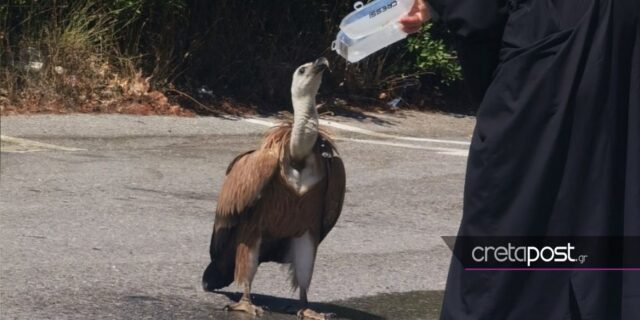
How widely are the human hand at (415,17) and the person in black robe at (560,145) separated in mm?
230

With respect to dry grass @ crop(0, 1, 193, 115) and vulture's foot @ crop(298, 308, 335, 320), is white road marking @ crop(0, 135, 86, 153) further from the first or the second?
vulture's foot @ crop(298, 308, 335, 320)

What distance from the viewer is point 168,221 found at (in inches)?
336

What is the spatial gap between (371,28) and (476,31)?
0.71 metres

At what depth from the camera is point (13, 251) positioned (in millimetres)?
7254

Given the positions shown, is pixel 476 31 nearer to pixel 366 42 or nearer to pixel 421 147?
pixel 366 42

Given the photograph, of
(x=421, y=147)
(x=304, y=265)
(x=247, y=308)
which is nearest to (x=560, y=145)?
(x=304, y=265)

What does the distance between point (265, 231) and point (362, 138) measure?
A: 762 cm

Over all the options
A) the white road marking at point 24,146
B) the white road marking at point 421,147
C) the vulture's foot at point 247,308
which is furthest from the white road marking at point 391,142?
the vulture's foot at point 247,308

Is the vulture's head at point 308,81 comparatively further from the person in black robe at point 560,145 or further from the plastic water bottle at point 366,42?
the person in black robe at point 560,145

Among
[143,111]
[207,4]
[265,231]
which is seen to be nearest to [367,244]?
[265,231]

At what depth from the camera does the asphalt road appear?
6594 millimetres

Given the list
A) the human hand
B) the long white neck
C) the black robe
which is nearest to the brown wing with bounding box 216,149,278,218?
the long white neck

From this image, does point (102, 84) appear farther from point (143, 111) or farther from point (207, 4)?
point (207, 4)

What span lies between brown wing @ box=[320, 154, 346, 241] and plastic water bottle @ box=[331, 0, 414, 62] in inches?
72.8
